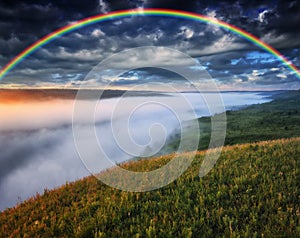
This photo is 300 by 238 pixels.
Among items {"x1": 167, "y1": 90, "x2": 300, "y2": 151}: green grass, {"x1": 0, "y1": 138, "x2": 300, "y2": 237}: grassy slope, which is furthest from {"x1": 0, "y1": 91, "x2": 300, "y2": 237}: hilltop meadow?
{"x1": 167, "y1": 90, "x2": 300, "y2": 151}: green grass

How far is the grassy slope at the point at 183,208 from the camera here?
5.78m

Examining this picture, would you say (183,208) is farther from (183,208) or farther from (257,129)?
(257,129)

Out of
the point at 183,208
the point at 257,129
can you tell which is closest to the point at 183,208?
the point at 183,208

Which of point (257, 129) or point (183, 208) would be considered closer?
point (183, 208)

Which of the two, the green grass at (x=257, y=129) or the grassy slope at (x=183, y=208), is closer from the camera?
the grassy slope at (x=183, y=208)

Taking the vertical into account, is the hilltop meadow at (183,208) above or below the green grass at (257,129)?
above

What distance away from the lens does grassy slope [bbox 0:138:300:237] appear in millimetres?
5781

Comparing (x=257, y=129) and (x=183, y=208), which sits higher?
(x=183, y=208)

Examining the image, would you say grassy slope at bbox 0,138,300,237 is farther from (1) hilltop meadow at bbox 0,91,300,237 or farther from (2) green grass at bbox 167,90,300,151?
(2) green grass at bbox 167,90,300,151

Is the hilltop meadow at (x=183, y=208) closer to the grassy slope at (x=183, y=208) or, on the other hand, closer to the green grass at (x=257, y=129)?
the grassy slope at (x=183, y=208)

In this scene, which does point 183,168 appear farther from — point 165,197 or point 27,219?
point 27,219

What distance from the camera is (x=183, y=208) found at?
6703 mm

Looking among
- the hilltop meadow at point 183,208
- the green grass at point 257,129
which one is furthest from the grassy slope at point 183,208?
the green grass at point 257,129

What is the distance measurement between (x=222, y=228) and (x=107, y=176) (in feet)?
19.3
